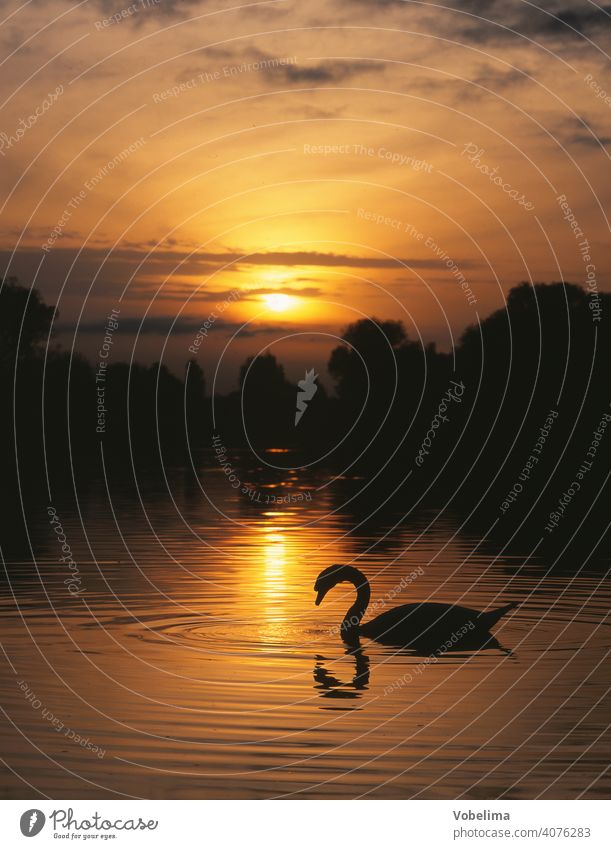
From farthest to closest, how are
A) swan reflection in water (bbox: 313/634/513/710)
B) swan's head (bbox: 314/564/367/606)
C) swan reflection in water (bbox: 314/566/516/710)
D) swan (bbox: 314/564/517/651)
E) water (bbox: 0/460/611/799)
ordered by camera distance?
swan's head (bbox: 314/564/367/606) → swan (bbox: 314/564/517/651) → swan reflection in water (bbox: 314/566/516/710) → swan reflection in water (bbox: 313/634/513/710) → water (bbox: 0/460/611/799)

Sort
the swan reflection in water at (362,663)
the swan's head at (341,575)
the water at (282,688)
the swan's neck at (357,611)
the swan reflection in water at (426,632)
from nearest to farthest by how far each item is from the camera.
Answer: the water at (282,688) < the swan reflection in water at (362,663) < the swan reflection in water at (426,632) < the swan's neck at (357,611) < the swan's head at (341,575)

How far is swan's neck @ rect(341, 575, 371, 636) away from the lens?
23203 millimetres

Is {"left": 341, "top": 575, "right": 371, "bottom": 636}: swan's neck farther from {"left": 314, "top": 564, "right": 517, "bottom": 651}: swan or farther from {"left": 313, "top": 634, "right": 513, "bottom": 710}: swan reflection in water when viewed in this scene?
{"left": 313, "top": 634, "right": 513, "bottom": 710}: swan reflection in water

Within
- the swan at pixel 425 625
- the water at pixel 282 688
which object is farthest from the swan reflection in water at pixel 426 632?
the water at pixel 282 688

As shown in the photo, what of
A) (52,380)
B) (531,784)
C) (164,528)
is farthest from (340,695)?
(52,380)

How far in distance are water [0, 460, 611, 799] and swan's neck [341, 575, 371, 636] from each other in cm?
25

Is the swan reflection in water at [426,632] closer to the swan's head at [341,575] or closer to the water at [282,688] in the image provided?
the water at [282,688]

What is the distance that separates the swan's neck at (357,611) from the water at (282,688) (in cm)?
25

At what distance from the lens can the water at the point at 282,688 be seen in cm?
1461

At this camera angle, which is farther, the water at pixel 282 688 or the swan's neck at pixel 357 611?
the swan's neck at pixel 357 611

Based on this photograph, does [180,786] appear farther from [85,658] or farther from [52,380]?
[52,380]

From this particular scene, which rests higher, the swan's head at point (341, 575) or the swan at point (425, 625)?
the swan's head at point (341, 575)

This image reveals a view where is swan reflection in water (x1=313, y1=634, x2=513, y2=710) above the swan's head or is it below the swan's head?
below

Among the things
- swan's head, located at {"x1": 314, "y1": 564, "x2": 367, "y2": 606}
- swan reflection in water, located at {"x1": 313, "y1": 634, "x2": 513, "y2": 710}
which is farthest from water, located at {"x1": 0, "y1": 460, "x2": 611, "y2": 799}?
swan's head, located at {"x1": 314, "y1": 564, "x2": 367, "y2": 606}
